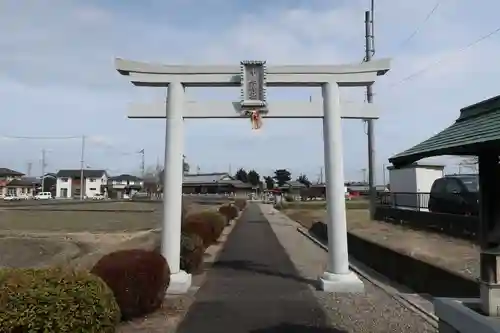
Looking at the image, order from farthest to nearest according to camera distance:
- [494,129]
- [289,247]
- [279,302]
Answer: [289,247]
[279,302]
[494,129]

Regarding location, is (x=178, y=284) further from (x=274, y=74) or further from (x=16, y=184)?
(x=16, y=184)

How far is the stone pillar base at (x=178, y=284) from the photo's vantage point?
9.73 meters

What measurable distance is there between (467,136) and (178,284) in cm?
659

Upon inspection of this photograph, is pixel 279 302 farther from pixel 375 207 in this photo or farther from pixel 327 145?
pixel 375 207

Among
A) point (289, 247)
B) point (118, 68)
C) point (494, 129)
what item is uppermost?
point (118, 68)

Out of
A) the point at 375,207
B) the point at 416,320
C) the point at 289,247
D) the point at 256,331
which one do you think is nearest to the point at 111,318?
the point at 256,331

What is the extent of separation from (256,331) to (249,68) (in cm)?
574

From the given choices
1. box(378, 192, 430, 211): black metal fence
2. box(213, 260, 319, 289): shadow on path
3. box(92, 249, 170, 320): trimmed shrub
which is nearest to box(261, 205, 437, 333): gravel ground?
box(213, 260, 319, 289): shadow on path

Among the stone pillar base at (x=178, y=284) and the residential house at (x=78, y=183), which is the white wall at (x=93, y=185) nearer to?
A: the residential house at (x=78, y=183)

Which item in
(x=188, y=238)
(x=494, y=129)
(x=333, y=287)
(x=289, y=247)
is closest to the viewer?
(x=494, y=129)

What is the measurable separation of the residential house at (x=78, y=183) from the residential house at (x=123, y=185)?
280cm

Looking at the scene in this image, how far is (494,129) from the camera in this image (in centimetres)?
470

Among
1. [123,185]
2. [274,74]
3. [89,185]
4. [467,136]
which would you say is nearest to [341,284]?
[274,74]

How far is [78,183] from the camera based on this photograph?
111438 mm
